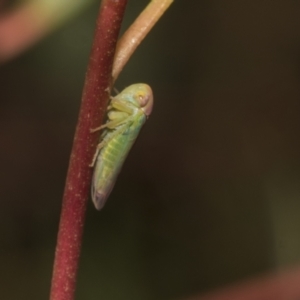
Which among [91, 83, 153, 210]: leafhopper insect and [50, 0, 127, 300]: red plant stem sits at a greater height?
[91, 83, 153, 210]: leafhopper insect

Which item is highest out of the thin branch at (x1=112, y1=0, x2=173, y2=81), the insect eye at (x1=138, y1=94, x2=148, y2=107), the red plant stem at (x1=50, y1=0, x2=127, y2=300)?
the insect eye at (x1=138, y1=94, x2=148, y2=107)

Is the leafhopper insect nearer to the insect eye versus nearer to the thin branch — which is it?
the insect eye

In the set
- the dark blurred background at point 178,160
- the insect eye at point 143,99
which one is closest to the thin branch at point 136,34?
Result: the insect eye at point 143,99

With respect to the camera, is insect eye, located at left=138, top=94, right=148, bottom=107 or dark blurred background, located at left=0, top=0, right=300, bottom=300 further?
dark blurred background, located at left=0, top=0, right=300, bottom=300

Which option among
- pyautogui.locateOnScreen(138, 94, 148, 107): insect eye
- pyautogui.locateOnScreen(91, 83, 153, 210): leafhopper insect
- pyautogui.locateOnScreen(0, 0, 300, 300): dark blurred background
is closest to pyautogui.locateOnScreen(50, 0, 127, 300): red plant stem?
pyautogui.locateOnScreen(91, 83, 153, 210): leafhopper insect

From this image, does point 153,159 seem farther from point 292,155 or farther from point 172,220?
point 292,155

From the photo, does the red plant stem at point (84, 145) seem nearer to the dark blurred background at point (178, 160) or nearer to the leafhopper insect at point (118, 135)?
the leafhopper insect at point (118, 135)
